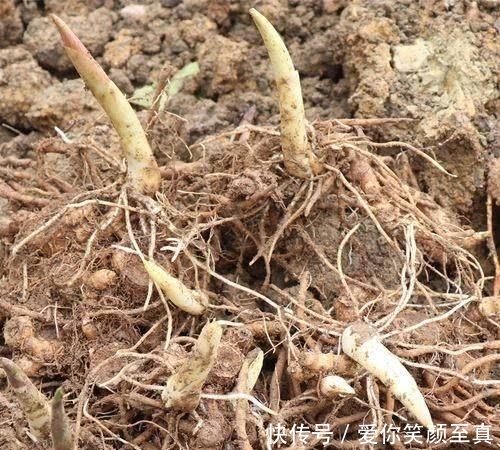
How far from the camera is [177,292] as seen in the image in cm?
142

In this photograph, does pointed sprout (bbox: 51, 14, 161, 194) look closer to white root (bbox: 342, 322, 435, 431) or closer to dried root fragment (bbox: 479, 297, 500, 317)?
white root (bbox: 342, 322, 435, 431)

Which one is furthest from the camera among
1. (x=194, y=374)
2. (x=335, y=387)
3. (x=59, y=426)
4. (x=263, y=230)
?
(x=263, y=230)

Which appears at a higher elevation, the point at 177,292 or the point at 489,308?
the point at 177,292

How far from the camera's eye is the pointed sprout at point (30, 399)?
1.10 meters

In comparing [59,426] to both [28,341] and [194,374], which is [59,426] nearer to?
[194,374]

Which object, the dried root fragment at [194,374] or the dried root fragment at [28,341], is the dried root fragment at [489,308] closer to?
the dried root fragment at [194,374]

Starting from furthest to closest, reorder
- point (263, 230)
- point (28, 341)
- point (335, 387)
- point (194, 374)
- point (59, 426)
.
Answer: point (263, 230), point (28, 341), point (335, 387), point (194, 374), point (59, 426)

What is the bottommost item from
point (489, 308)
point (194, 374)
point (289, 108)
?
point (489, 308)

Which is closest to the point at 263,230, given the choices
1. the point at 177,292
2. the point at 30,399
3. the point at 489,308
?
the point at 177,292

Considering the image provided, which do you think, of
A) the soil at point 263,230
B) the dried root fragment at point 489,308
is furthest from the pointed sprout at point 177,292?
the dried root fragment at point 489,308

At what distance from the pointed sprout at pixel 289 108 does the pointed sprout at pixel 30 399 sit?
0.70 meters

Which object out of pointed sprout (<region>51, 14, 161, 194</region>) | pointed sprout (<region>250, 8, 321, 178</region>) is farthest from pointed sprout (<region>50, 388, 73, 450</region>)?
pointed sprout (<region>250, 8, 321, 178</region>)

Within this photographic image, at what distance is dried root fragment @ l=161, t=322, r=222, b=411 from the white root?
31 cm

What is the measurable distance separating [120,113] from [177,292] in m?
0.38
